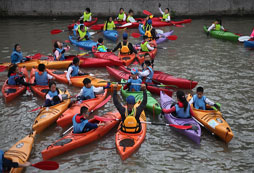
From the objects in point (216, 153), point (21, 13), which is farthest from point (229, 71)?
point (21, 13)

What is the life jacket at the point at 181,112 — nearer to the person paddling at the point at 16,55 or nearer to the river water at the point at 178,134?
the river water at the point at 178,134

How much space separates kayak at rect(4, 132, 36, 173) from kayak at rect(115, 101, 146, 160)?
6.17 feet

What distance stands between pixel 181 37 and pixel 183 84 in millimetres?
7321

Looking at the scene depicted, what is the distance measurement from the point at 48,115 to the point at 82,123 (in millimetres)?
1315

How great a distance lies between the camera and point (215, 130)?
6.80m

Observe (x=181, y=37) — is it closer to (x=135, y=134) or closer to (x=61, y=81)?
(x=61, y=81)

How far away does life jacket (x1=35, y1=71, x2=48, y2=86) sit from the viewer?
922 centimetres

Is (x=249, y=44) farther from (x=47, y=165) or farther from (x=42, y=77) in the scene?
(x=47, y=165)

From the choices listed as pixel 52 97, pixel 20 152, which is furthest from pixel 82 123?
pixel 52 97

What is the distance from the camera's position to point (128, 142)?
637 cm

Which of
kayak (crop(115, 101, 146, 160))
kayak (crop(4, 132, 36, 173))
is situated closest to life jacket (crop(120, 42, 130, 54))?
kayak (crop(115, 101, 146, 160))

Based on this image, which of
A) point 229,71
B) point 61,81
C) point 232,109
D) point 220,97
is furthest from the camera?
point 229,71

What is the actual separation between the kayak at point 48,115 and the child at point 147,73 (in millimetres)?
2576

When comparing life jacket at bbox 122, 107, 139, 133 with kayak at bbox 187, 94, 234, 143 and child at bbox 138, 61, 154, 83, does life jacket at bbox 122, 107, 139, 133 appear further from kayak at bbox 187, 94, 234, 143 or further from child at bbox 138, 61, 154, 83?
child at bbox 138, 61, 154, 83
